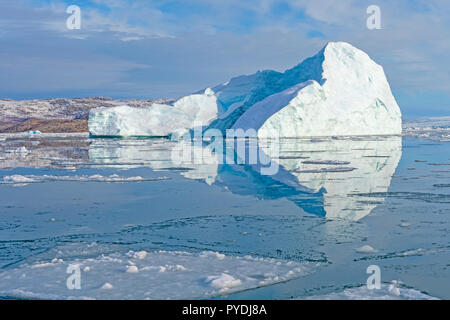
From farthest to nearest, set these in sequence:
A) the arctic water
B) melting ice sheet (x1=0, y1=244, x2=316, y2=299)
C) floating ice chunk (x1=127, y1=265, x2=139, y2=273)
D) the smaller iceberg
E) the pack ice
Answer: the smaller iceberg, the pack ice, floating ice chunk (x1=127, y1=265, x2=139, y2=273), the arctic water, melting ice sheet (x1=0, y1=244, x2=316, y2=299)

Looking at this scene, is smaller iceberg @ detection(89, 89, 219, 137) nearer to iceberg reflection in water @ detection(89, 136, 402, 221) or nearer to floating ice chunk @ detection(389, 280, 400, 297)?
iceberg reflection in water @ detection(89, 136, 402, 221)

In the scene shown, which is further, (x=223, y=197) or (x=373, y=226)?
(x=223, y=197)

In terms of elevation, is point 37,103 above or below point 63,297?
above

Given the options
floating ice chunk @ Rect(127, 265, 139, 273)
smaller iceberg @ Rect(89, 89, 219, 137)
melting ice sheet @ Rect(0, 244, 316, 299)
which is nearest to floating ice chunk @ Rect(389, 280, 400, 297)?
melting ice sheet @ Rect(0, 244, 316, 299)

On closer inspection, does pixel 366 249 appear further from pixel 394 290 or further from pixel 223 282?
pixel 223 282

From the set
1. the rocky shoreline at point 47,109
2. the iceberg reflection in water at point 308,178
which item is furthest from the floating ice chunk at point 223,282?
the rocky shoreline at point 47,109
